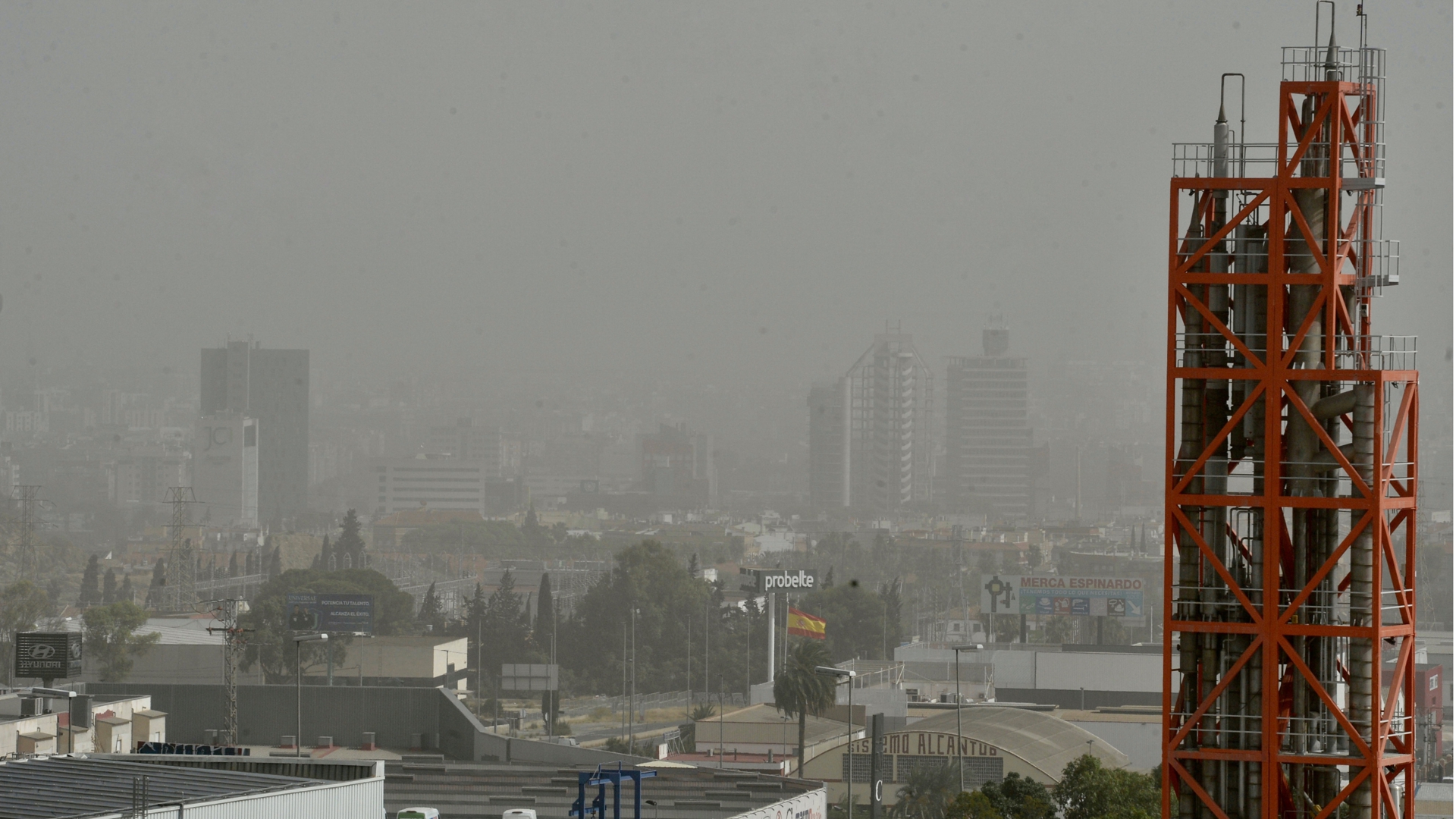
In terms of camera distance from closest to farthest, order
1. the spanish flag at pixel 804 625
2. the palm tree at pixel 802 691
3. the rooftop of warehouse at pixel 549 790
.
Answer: the rooftop of warehouse at pixel 549 790 → the palm tree at pixel 802 691 → the spanish flag at pixel 804 625

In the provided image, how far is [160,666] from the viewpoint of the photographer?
115 m

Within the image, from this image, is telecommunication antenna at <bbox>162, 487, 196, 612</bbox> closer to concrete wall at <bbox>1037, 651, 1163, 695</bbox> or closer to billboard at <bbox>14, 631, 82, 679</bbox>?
A: concrete wall at <bbox>1037, 651, 1163, 695</bbox>

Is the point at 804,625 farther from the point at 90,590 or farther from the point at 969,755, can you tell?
the point at 90,590

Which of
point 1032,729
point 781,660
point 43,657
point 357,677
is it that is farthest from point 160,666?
point 1032,729

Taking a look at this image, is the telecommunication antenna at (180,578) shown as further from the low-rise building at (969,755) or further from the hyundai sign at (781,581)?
the low-rise building at (969,755)

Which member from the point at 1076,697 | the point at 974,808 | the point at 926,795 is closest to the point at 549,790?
the point at 974,808

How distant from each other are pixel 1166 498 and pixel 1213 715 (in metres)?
2.56

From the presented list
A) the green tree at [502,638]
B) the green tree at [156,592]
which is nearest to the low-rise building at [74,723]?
the green tree at [502,638]

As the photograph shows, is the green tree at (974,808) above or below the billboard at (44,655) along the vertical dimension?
below

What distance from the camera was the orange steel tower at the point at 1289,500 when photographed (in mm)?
19688

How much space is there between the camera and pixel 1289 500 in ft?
65.0

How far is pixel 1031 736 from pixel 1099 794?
73.9 feet

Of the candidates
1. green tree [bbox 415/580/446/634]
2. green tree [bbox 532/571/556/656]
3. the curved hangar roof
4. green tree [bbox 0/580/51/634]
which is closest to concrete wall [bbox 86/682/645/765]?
the curved hangar roof

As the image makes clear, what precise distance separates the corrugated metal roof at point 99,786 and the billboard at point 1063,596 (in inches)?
4681
